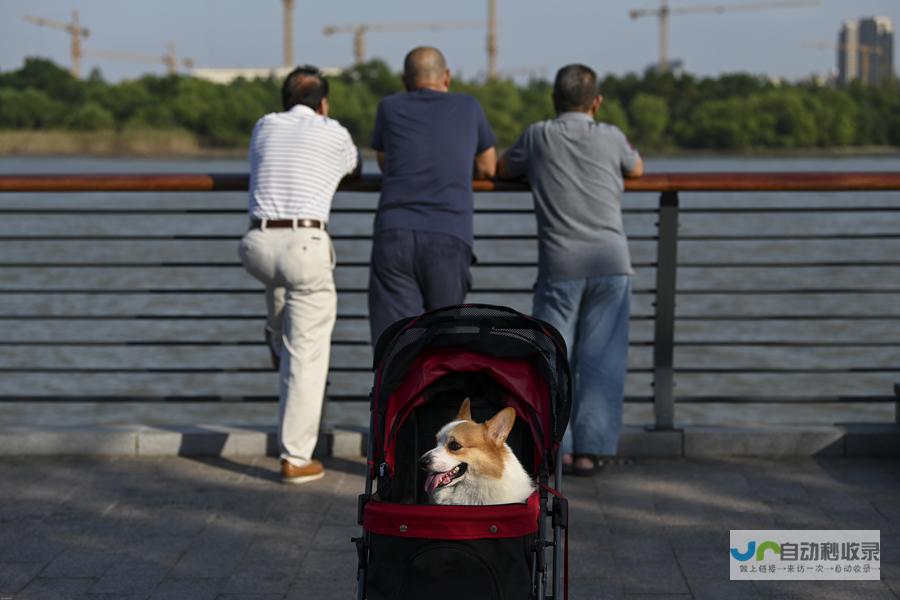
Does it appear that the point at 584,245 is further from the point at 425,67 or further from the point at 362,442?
the point at 362,442

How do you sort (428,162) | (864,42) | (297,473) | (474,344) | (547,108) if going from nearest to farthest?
(474,344)
(428,162)
(297,473)
(547,108)
(864,42)

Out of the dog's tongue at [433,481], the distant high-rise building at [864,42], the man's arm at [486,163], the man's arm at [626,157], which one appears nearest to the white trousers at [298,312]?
the man's arm at [486,163]

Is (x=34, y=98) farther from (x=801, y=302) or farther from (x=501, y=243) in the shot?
(x=801, y=302)

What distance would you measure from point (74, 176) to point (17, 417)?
24.0ft

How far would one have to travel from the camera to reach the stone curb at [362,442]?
17.8 ft

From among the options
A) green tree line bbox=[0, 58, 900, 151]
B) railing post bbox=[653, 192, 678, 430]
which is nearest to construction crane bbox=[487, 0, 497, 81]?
green tree line bbox=[0, 58, 900, 151]

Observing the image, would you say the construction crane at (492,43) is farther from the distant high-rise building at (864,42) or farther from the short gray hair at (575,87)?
the short gray hair at (575,87)

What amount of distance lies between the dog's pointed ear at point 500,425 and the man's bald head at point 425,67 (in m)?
2.15

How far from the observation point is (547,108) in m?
82.9

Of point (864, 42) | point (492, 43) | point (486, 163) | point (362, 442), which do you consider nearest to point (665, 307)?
point (486, 163)

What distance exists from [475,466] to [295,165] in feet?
7.09

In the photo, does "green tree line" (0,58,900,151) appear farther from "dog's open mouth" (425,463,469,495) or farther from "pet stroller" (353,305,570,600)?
"dog's open mouth" (425,463,469,495)

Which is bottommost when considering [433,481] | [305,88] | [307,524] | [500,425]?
[307,524]

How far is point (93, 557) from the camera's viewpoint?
13.8ft
